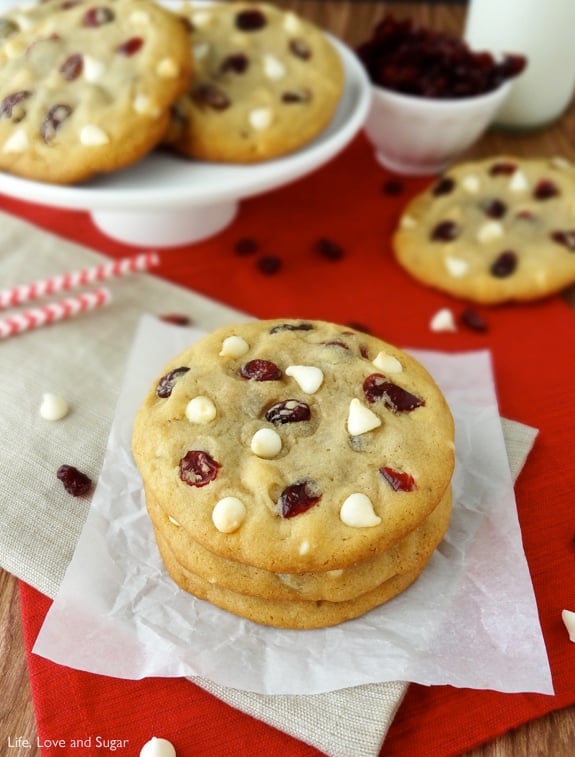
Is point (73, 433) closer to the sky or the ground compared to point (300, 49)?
closer to the ground

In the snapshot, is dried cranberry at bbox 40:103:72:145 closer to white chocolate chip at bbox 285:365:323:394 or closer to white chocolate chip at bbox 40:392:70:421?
white chocolate chip at bbox 40:392:70:421

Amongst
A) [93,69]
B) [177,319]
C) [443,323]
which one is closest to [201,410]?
[177,319]

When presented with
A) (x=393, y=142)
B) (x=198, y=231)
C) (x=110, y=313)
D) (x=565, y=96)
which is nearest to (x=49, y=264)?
(x=110, y=313)

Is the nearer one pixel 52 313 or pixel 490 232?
pixel 52 313

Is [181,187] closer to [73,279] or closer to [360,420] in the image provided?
[73,279]

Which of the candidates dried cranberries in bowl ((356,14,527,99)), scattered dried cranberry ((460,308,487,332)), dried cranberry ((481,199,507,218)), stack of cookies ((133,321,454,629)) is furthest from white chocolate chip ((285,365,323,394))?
dried cranberries in bowl ((356,14,527,99))

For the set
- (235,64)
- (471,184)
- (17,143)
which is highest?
(235,64)
